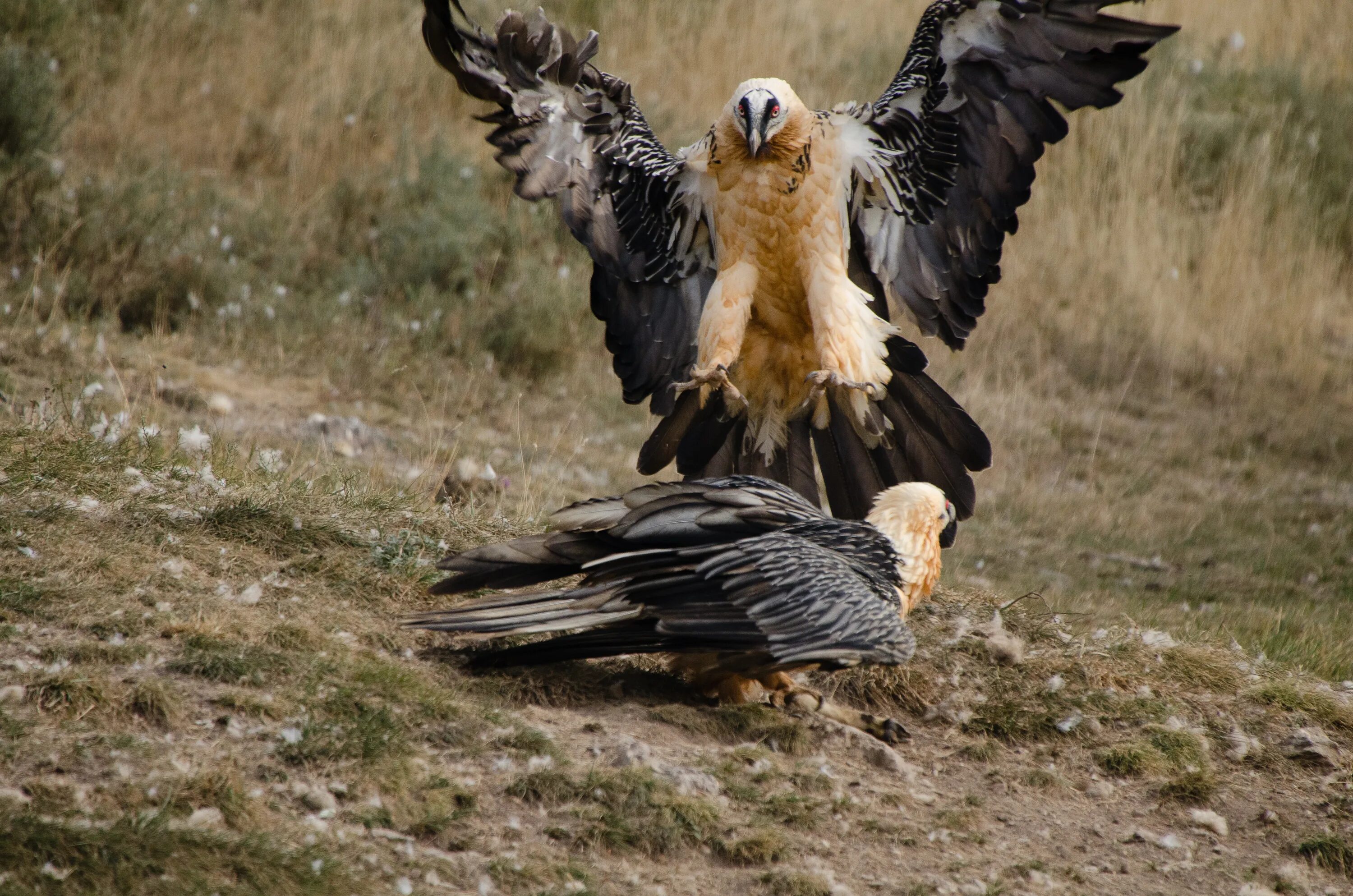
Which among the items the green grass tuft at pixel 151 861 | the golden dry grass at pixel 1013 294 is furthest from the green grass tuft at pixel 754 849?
→ the golden dry grass at pixel 1013 294

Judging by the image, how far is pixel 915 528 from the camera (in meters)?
4.26

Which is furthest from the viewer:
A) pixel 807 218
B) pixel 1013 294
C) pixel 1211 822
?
pixel 1013 294

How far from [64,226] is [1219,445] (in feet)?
24.8

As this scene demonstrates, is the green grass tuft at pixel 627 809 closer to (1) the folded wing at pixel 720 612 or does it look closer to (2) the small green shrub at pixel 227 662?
(1) the folded wing at pixel 720 612

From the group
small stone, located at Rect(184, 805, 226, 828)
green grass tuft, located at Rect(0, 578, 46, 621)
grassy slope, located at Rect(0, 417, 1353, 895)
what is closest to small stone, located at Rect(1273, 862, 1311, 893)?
grassy slope, located at Rect(0, 417, 1353, 895)

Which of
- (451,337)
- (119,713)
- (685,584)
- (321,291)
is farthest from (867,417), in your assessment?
(321,291)

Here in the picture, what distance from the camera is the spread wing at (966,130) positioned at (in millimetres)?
4797

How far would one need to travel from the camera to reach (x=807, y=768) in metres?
3.77

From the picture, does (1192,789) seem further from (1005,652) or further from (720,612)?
(720,612)

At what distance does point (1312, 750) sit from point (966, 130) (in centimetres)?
246

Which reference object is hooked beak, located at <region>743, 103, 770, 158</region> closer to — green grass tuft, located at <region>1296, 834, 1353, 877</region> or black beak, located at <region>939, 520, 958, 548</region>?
black beak, located at <region>939, 520, 958, 548</region>

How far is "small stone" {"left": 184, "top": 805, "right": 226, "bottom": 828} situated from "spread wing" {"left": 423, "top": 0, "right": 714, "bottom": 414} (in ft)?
9.19

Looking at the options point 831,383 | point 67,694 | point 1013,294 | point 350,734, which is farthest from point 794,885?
point 1013,294

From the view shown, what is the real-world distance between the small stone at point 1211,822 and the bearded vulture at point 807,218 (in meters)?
1.50
